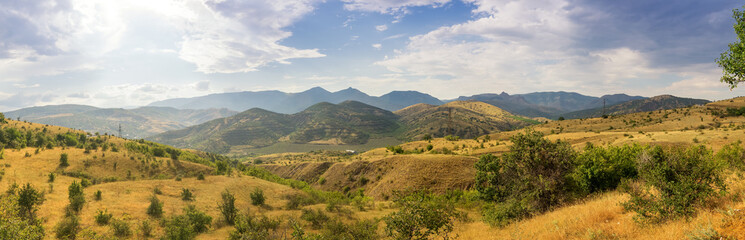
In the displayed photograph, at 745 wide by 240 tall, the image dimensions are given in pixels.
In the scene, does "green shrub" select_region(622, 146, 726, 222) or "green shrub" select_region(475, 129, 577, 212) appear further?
"green shrub" select_region(475, 129, 577, 212)

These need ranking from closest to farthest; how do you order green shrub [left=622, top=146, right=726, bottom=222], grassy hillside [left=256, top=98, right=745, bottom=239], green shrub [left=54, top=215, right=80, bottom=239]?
grassy hillside [left=256, top=98, right=745, bottom=239] < green shrub [left=622, top=146, right=726, bottom=222] < green shrub [left=54, top=215, right=80, bottom=239]

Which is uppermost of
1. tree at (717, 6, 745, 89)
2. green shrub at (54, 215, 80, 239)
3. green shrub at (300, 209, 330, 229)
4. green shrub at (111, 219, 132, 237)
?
tree at (717, 6, 745, 89)

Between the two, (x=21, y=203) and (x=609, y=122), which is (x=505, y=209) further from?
(x=609, y=122)

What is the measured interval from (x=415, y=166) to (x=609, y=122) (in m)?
84.0

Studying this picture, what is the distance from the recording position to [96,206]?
1320 inches

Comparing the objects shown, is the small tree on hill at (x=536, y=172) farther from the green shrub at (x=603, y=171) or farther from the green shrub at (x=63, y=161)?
the green shrub at (x=63, y=161)

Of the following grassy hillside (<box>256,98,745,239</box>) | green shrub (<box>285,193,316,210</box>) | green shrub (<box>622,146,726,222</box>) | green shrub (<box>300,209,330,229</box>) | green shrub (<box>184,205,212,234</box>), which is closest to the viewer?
grassy hillside (<box>256,98,745,239</box>)

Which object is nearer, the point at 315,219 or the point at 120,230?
the point at 120,230

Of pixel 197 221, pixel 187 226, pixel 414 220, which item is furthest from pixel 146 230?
pixel 414 220

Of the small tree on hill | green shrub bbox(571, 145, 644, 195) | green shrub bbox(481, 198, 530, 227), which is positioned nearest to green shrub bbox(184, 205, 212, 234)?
green shrub bbox(481, 198, 530, 227)

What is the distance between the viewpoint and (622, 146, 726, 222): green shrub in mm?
11031

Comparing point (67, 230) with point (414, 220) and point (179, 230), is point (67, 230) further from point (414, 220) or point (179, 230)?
point (414, 220)

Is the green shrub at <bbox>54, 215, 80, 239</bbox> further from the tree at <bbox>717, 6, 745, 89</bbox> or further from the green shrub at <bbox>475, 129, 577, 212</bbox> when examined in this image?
the tree at <bbox>717, 6, 745, 89</bbox>

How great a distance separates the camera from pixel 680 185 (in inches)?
447
